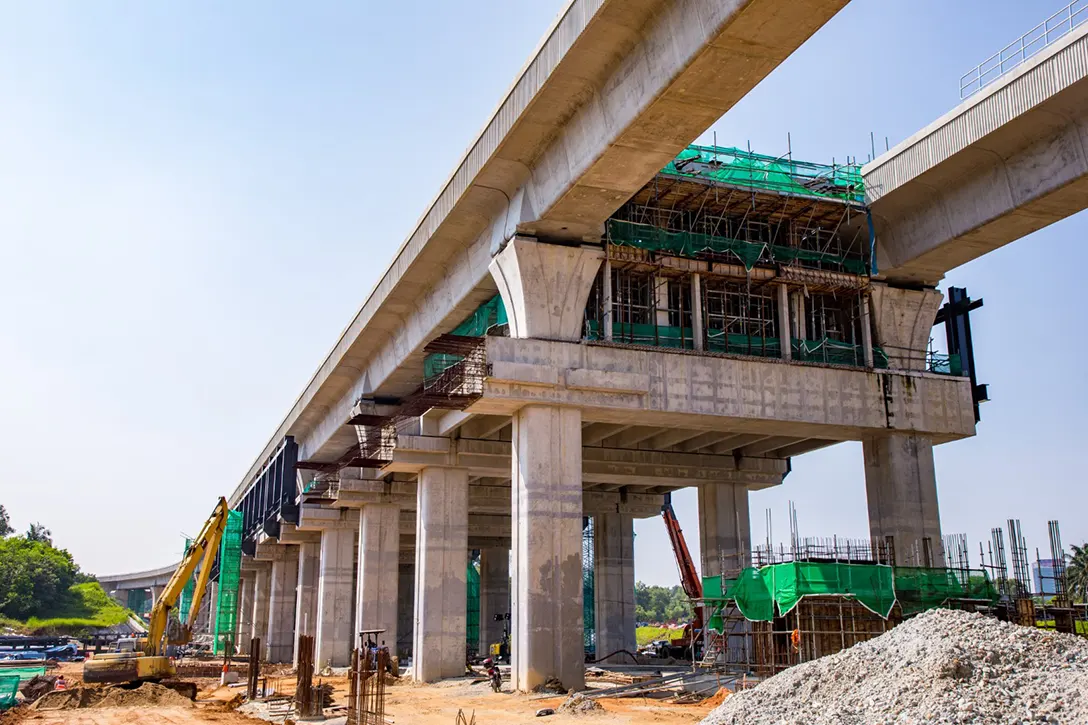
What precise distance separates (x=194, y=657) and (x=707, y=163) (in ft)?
204

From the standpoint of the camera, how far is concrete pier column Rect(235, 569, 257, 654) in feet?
277

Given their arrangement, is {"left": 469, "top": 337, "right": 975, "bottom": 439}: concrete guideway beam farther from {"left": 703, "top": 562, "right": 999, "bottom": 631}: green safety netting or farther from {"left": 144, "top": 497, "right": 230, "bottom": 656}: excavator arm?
{"left": 144, "top": 497, "right": 230, "bottom": 656}: excavator arm

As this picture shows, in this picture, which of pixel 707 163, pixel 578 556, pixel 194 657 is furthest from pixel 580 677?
pixel 194 657

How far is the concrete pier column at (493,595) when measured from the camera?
188 feet

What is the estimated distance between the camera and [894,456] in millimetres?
28250

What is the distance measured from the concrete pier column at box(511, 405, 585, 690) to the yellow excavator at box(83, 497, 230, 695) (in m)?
14.4

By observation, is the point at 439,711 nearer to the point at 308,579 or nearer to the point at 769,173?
the point at 769,173

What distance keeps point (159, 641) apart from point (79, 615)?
253 feet

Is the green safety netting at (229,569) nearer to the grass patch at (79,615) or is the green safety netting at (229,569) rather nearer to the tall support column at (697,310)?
the grass patch at (79,615)

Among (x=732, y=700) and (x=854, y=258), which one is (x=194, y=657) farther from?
(x=732, y=700)

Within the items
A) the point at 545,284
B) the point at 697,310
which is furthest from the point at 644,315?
the point at 545,284

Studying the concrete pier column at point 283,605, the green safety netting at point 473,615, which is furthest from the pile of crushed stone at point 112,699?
the concrete pier column at point 283,605

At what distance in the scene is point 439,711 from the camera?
76.3 feet

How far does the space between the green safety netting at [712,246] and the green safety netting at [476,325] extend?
3.88m
